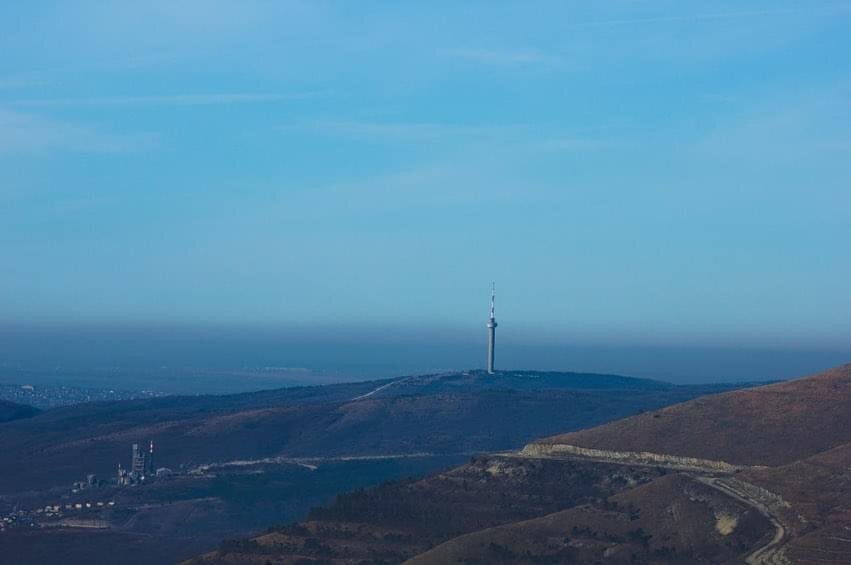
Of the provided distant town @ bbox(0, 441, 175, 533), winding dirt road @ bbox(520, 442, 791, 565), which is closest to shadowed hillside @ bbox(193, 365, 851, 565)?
winding dirt road @ bbox(520, 442, 791, 565)

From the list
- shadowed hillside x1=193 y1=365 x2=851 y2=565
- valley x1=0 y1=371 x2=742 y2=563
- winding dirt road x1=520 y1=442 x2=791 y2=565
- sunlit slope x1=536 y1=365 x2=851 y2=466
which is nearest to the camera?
winding dirt road x1=520 y1=442 x2=791 y2=565

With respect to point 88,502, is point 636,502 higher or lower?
higher

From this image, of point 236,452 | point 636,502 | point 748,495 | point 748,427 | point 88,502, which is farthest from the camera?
point 236,452

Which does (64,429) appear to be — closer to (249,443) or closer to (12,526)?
(249,443)

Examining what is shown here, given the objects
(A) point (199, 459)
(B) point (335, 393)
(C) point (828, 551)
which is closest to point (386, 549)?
(C) point (828, 551)

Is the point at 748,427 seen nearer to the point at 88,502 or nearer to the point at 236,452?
the point at 88,502

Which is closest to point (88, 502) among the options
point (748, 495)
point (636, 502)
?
point (636, 502)

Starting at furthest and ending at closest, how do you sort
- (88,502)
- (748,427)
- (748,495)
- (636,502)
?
(88,502) → (748,427) → (636,502) → (748,495)

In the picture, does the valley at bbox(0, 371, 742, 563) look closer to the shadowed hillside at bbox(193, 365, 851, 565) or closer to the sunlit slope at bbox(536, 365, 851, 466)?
the shadowed hillside at bbox(193, 365, 851, 565)

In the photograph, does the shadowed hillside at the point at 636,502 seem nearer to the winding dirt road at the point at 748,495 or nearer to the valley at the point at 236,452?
the winding dirt road at the point at 748,495

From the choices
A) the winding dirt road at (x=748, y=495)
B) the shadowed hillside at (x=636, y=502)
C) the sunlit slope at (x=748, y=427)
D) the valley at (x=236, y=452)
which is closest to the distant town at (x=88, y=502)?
the valley at (x=236, y=452)

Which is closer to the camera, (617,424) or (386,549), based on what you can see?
(386,549)
